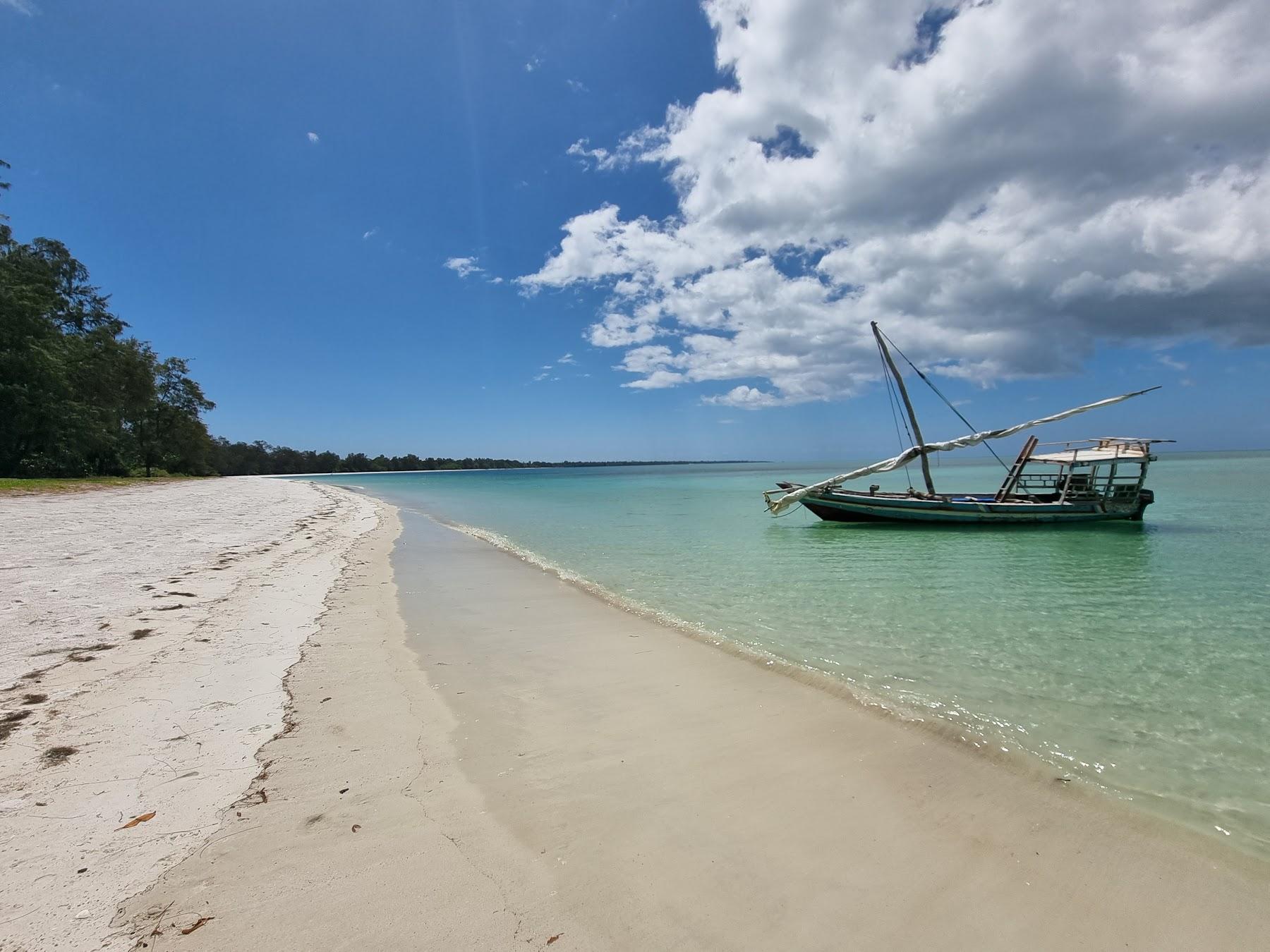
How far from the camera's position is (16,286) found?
1385 inches

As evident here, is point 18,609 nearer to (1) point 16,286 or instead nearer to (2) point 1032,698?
(2) point 1032,698

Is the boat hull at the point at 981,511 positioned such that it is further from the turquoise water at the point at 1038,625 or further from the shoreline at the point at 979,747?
the shoreline at the point at 979,747

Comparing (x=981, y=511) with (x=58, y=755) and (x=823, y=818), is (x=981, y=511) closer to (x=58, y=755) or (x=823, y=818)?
(x=823, y=818)

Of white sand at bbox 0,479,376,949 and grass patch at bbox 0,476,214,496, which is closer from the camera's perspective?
white sand at bbox 0,479,376,949

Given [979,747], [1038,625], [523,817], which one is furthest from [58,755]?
[1038,625]

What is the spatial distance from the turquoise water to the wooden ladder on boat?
301 cm

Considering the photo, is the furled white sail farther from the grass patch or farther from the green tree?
the green tree

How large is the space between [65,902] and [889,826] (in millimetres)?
4396

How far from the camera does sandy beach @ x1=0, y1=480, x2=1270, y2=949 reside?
101 inches

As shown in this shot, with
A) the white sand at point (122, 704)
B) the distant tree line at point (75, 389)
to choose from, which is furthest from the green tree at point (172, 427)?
the white sand at point (122, 704)

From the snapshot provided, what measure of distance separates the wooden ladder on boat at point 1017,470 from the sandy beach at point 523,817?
Result: 72.4 feet

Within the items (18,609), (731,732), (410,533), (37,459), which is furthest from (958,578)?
(37,459)

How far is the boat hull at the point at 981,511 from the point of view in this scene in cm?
2088

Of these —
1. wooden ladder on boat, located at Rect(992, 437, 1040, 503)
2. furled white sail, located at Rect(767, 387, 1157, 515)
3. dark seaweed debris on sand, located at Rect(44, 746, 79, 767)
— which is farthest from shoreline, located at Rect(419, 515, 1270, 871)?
wooden ladder on boat, located at Rect(992, 437, 1040, 503)
